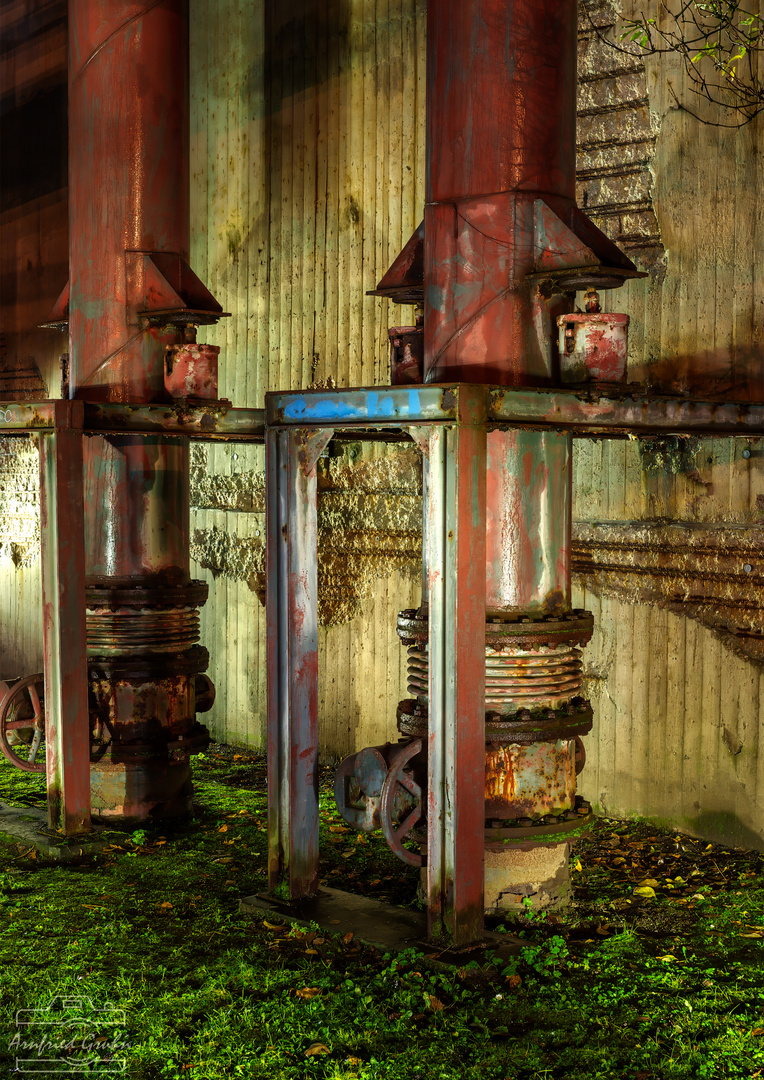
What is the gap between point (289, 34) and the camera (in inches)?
349

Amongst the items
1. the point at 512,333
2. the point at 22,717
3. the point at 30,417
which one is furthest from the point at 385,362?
the point at 22,717

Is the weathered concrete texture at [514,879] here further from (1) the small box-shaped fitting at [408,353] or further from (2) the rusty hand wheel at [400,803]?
(1) the small box-shaped fitting at [408,353]

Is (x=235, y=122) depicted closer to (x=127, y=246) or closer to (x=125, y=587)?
(x=127, y=246)

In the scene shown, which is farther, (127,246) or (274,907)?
(127,246)

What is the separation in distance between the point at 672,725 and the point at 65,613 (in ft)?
11.5

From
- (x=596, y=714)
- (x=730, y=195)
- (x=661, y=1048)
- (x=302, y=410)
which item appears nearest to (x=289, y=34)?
(x=730, y=195)

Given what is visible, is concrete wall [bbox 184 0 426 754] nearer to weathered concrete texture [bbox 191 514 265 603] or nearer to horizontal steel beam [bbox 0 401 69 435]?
weathered concrete texture [bbox 191 514 265 603]

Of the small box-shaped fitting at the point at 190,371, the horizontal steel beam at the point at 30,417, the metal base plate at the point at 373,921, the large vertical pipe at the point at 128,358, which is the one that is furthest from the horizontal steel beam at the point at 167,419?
the metal base plate at the point at 373,921

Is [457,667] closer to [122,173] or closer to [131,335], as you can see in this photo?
[131,335]

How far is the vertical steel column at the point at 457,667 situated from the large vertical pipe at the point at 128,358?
2.84 meters

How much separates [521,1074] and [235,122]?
785 cm

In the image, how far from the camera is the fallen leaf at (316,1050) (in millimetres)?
3975

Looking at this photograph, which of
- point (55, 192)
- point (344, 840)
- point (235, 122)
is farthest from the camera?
point (55, 192)

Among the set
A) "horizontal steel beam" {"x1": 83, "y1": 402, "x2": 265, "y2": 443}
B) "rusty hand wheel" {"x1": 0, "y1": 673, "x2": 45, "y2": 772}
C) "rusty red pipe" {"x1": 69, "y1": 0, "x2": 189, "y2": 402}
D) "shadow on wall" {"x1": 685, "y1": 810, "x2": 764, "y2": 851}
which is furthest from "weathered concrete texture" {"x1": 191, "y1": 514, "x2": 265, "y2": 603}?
"shadow on wall" {"x1": 685, "y1": 810, "x2": 764, "y2": 851}
